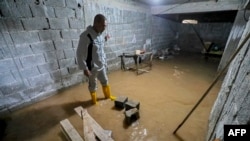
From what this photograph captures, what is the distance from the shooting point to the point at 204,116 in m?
Result: 2.02

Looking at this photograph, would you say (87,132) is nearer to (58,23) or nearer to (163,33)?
(58,23)

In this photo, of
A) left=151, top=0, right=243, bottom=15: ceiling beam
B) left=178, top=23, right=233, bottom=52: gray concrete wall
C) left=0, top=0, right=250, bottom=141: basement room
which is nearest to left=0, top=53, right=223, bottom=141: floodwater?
left=0, top=0, right=250, bottom=141: basement room

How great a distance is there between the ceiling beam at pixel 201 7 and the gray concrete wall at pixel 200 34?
2.57 meters

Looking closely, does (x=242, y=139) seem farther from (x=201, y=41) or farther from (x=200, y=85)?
(x=201, y=41)

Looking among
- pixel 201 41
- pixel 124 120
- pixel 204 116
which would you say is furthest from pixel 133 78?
pixel 201 41

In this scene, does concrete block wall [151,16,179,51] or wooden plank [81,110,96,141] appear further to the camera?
concrete block wall [151,16,179,51]

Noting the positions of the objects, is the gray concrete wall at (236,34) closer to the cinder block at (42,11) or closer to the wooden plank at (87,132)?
the wooden plank at (87,132)

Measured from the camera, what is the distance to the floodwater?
5.74ft

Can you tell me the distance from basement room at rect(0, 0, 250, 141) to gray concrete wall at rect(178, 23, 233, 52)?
106 inches

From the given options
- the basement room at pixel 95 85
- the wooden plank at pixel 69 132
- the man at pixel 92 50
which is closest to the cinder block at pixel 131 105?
the basement room at pixel 95 85

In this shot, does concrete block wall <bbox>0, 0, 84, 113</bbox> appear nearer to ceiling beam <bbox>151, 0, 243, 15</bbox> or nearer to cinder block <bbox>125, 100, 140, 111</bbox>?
cinder block <bbox>125, 100, 140, 111</bbox>

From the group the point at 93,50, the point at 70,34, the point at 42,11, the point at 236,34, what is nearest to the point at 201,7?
the point at 236,34

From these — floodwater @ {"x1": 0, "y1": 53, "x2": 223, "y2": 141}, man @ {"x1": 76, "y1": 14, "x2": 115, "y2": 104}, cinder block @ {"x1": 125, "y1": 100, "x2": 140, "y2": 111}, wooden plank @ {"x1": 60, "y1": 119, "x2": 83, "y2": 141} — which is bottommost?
floodwater @ {"x1": 0, "y1": 53, "x2": 223, "y2": 141}

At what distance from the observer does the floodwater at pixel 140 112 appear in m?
1.75
